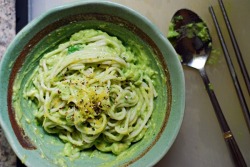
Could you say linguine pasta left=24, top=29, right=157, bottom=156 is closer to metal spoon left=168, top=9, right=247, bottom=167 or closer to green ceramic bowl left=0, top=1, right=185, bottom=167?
green ceramic bowl left=0, top=1, right=185, bottom=167

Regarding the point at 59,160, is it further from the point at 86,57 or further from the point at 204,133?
the point at 204,133

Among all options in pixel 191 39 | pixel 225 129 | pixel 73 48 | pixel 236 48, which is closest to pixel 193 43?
pixel 191 39

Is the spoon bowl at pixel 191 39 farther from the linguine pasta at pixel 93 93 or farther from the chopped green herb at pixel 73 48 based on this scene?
the chopped green herb at pixel 73 48

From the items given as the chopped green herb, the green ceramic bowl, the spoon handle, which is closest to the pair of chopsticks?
the spoon handle

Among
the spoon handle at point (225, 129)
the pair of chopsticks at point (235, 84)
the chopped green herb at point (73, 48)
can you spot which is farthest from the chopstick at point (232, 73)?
the chopped green herb at point (73, 48)

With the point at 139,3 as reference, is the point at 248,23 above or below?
below

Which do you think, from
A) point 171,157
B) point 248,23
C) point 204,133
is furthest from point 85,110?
point 248,23
